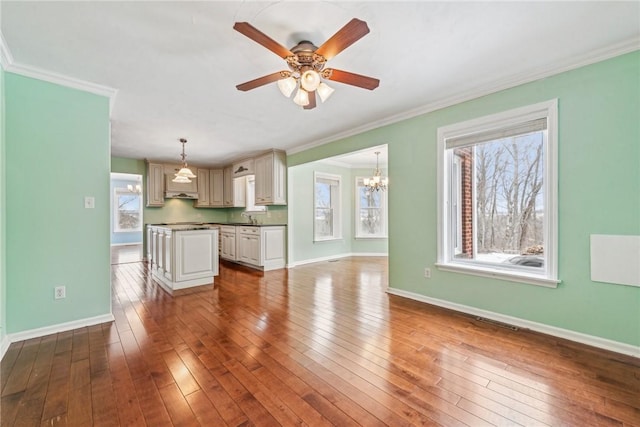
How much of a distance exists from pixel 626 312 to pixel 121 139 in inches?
272

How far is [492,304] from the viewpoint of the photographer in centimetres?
292

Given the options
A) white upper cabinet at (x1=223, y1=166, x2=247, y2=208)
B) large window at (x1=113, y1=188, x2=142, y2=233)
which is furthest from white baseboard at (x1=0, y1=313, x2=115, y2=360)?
large window at (x1=113, y1=188, x2=142, y2=233)

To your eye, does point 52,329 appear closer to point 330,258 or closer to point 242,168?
point 242,168

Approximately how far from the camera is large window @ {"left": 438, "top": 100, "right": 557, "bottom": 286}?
8.61ft

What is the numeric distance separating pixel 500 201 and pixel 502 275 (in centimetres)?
83

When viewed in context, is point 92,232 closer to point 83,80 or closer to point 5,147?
point 5,147

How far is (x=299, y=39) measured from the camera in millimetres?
1989

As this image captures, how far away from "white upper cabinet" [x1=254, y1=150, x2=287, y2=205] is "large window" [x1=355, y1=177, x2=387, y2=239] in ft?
7.66

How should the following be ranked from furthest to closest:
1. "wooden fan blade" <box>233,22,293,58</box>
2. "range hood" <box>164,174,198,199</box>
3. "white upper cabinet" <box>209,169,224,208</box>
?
"white upper cabinet" <box>209,169,224,208</box>
"range hood" <box>164,174,198,199</box>
"wooden fan blade" <box>233,22,293,58</box>

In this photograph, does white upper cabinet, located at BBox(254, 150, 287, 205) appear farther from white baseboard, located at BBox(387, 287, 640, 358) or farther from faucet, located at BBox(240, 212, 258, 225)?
white baseboard, located at BBox(387, 287, 640, 358)

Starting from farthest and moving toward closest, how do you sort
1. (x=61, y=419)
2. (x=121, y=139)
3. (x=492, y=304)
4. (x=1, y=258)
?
(x=121, y=139), (x=492, y=304), (x=1, y=258), (x=61, y=419)

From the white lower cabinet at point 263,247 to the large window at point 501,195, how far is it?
11.1ft

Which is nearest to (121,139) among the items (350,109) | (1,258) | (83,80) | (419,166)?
(83,80)

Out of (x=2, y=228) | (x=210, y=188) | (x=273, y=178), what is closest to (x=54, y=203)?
(x=2, y=228)
